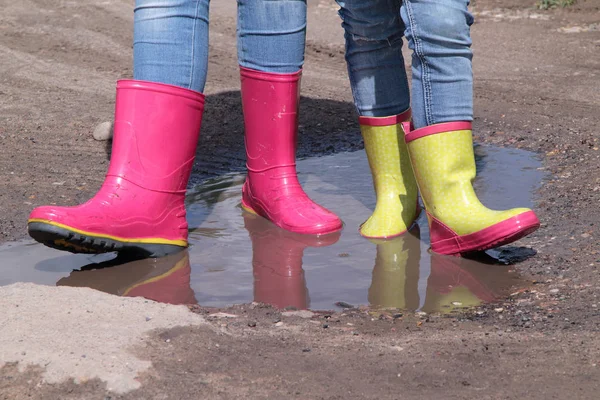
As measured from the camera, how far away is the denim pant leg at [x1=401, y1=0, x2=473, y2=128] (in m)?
2.42

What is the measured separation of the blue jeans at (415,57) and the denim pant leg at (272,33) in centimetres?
15

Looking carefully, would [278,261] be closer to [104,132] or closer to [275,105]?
[275,105]

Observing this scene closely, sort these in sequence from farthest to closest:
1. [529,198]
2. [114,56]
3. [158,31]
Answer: [114,56] → [529,198] → [158,31]

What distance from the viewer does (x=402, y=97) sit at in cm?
281

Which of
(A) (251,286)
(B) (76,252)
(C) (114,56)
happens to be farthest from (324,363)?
(C) (114,56)

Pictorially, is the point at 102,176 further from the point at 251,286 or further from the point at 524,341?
the point at 524,341

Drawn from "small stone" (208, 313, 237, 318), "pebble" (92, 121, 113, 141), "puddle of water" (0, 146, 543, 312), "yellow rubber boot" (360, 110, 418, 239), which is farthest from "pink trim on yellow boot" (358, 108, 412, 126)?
"pebble" (92, 121, 113, 141)

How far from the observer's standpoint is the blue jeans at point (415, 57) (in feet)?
7.98

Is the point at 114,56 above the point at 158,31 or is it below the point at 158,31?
below

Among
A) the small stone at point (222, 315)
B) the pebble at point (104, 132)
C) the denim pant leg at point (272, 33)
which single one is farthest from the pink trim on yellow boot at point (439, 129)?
the pebble at point (104, 132)

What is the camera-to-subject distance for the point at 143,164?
2541 millimetres

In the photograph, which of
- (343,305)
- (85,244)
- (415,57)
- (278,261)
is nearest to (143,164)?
(85,244)

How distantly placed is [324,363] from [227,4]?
542 centimetres

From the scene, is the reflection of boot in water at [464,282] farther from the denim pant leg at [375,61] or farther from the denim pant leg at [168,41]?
the denim pant leg at [168,41]
